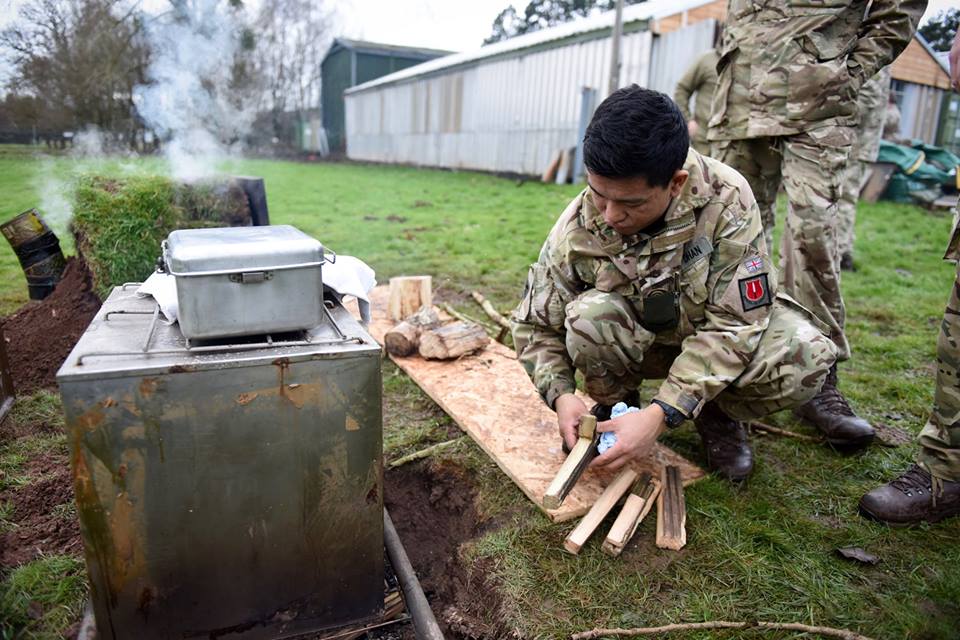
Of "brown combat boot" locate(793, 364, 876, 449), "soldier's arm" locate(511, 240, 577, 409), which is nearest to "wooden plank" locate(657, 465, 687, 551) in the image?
"soldier's arm" locate(511, 240, 577, 409)

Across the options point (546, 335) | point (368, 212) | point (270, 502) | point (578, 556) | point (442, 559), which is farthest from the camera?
point (368, 212)

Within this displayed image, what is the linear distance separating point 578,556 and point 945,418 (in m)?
1.25

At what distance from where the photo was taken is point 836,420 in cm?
250

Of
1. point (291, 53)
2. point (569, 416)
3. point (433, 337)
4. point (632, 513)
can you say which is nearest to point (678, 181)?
point (569, 416)

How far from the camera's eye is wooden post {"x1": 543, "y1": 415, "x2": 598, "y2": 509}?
1798mm

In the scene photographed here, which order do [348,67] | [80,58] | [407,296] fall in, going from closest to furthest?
[407,296]
[80,58]
[348,67]

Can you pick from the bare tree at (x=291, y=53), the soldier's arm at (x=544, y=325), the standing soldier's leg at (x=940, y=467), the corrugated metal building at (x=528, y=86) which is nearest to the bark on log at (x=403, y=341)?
the soldier's arm at (x=544, y=325)

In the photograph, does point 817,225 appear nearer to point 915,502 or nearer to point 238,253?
point 915,502

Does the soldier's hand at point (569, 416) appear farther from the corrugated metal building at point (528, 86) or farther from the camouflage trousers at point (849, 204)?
the corrugated metal building at point (528, 86)

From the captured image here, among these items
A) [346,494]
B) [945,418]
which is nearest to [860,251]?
[945,418]

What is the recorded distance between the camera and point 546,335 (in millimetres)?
2268

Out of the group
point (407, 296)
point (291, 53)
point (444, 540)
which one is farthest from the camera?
point (291, 53)

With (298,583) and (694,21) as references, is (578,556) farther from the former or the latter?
(694,21)

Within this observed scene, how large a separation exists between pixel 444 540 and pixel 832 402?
1681mm
